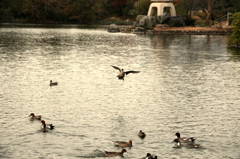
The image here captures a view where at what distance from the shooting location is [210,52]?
74312 mm

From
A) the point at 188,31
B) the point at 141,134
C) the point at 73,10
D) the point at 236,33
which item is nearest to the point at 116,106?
the point at 141,134

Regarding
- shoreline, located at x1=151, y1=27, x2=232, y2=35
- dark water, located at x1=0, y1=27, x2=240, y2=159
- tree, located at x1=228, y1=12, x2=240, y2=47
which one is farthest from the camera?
shoreline, located at x1=151, y1=27, x2=232, y2=35

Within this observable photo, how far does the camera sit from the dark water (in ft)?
81.0

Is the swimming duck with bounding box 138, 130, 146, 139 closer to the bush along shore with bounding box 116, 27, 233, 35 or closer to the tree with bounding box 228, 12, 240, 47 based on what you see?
the tree with bounding box 228, 12, 240, 47

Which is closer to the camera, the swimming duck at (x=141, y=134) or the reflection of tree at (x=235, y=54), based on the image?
the swimming duck at (x=141, y=134)

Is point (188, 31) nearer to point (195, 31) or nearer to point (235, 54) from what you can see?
point (195, 31)

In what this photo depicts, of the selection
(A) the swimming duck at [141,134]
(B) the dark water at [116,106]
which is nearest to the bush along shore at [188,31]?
(B) the dark water at [116,106]

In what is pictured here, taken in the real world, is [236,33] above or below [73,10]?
below

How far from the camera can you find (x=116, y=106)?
34.0 m

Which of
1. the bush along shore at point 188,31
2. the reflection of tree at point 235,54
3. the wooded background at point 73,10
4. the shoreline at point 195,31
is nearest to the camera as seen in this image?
the reflection of tree at point 235,54

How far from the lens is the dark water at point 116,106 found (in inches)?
972

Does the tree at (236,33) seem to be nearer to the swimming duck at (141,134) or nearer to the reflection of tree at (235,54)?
the reflection of tree at (235,54)

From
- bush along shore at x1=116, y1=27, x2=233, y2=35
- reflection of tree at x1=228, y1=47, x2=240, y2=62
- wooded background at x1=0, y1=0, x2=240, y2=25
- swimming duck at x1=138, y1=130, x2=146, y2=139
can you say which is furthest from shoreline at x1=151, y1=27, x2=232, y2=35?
swimming duck at x1=138, y1=130, x2=146, y2=139

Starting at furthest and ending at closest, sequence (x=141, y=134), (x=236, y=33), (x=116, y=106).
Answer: (x=236, y=33) < (x=116, y=106) < (x=141, y=134)
